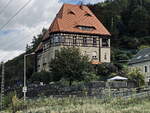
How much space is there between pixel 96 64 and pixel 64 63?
1441 centimetres

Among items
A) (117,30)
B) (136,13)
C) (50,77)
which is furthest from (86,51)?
(136,13)

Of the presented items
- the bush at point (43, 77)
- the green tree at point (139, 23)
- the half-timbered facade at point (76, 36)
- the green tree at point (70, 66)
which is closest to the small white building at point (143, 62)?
the half-timbered facade at point (76, 36)

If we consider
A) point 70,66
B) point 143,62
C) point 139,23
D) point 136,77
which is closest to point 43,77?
point 70,66

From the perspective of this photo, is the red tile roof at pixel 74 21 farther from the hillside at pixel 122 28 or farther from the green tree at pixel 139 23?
the green tree at pixel 139 23

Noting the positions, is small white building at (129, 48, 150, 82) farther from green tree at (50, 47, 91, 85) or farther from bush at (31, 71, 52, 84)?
bush at (31, 71, 52, 84)

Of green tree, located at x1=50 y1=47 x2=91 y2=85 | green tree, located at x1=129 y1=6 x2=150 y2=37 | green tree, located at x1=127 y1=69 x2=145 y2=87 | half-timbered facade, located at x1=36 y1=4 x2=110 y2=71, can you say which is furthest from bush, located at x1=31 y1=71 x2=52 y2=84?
green tree, located at x1=129 y1=6 x2=150 y2=37

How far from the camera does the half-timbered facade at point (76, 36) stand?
77312 mm

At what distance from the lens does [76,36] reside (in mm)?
78688

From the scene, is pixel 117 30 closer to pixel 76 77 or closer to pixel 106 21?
pixel 106 21

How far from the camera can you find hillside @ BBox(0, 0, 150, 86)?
91312mm

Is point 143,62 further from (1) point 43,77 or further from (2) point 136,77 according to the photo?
(1) point 43,77

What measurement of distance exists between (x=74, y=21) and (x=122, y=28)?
100 ft

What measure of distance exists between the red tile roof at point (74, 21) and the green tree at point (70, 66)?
1469 cm

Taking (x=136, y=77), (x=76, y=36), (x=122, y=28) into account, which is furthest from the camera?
(x=122, y=28)
